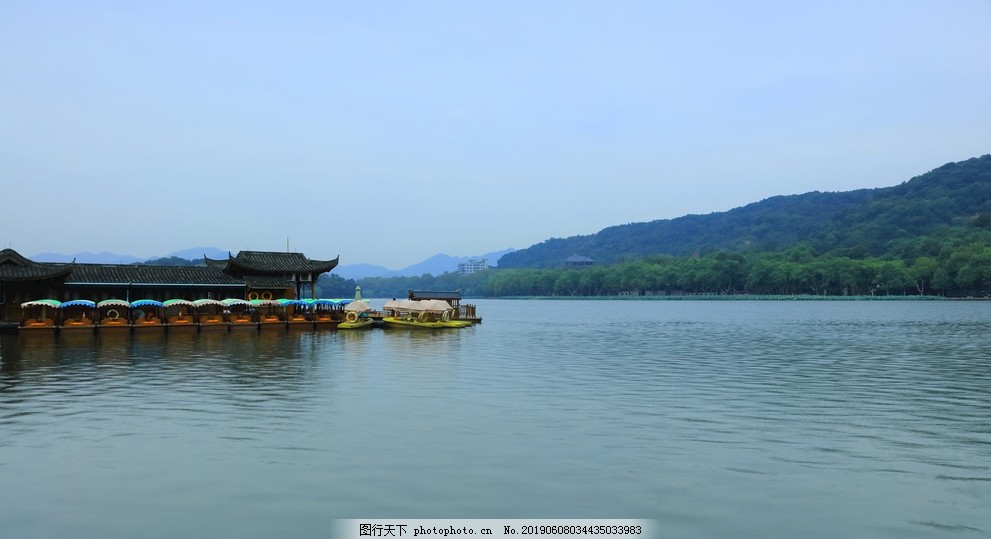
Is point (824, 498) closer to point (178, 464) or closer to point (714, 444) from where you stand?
point (714, 444)

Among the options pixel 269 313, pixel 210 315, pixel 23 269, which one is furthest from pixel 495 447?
pixel 269 313

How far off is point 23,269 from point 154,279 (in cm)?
1009

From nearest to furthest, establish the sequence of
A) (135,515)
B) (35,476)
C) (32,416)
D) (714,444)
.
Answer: (135,515) → (35,476) → (714,444) → (32,416)

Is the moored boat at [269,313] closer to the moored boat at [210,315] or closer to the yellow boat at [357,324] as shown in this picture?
the moored boat at [210,315]

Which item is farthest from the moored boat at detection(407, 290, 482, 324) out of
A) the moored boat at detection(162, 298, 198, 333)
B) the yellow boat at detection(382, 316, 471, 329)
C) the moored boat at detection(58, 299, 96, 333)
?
the moored boat at detection(58, 299, 96, 333)

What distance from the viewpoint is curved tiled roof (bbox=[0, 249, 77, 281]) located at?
5966cm

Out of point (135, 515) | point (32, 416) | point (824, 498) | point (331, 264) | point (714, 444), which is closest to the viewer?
point (135, 515)

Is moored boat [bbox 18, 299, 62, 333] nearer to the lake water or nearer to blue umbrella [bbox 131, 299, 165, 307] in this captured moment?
blue umbrella [bbox 131, 299, 165, 307]

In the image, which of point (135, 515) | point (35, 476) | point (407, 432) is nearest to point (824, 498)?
point (407, 432)

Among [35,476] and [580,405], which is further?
[580,405]

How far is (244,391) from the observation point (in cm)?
2886

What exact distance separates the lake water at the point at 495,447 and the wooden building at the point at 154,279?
26.2 m

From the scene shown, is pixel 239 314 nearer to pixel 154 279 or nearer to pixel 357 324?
pixel 154 279

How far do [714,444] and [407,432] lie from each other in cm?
794
